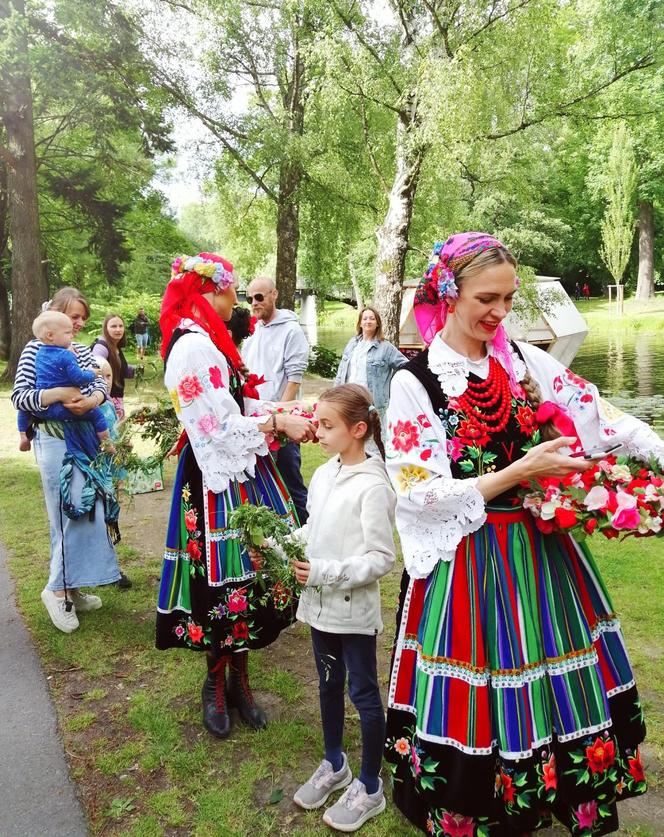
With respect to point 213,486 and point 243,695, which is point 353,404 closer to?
point 213,486

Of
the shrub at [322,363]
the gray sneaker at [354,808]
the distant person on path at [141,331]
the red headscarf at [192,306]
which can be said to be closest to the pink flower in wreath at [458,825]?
the gray sneaker at [354,808]

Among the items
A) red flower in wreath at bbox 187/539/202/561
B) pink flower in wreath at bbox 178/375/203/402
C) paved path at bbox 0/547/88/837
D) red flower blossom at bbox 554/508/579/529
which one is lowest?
paved path at bbox 0/547/88/837

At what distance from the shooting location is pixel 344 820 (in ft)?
8.32

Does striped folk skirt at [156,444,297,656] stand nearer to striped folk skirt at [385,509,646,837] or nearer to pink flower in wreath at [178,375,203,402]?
pink flower in wreath at [178,375,203,402]

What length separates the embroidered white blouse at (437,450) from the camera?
201 cm

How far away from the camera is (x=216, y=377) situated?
2953 millimetres

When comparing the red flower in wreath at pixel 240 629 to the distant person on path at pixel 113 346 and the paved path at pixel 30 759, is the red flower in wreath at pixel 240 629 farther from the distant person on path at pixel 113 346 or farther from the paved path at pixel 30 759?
the distant person on path at pixel 113 346

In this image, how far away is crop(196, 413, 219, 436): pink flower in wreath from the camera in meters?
2.94

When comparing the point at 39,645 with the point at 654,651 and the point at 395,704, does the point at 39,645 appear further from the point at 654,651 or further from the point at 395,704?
the point at 654,651

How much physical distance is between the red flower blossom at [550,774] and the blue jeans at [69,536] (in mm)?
3253

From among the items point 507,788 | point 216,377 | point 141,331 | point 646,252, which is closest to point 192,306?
point 216,377

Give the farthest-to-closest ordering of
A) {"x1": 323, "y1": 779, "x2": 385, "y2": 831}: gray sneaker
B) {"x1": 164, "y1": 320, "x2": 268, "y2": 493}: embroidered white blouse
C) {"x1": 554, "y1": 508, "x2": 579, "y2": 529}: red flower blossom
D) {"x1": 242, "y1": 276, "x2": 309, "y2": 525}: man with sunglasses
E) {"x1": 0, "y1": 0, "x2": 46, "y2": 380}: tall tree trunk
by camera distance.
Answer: {"x1": 0, "y1": 0, "x2": 46, "y2": 380}: tall tree trunk → {"x1": 242, "y1": 276, "x2": 309, "y2": 525}: man with sunglasses → {"x1": 164, "y1": 320, "x2": 268, "y2": 493}: embroidered white blouse → {"x1": 323, "y1": 779, "x2": 385, "y2": 831}: gray sneaker → {"x1": 554, "y1": 508, "x2": 579, "y2": 529}: red flower blossom

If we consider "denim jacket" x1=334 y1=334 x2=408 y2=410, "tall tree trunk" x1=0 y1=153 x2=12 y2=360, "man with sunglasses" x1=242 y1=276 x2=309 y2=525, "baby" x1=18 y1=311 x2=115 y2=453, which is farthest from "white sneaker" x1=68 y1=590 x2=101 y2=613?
"tall tree trunk" x1=0 y1=153 x2=12 y2=360

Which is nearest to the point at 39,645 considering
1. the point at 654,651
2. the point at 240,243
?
the point at 654,651
